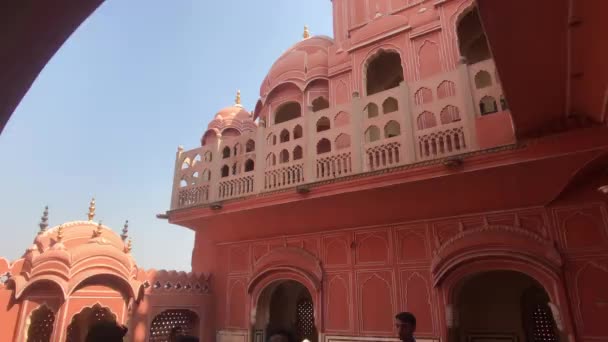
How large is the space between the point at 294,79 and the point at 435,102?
4224mm

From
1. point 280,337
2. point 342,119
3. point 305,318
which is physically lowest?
point 280,337

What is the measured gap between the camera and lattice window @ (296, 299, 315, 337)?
8.93 meters

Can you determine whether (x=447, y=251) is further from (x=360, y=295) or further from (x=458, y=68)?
(x=458, y=68)

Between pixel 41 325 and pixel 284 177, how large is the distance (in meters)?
4.88

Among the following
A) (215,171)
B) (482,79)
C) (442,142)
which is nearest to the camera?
(442,142)

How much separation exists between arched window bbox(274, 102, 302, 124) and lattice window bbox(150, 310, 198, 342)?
495 cm

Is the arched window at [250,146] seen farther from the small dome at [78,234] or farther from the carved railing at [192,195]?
the small dome at [78,234]

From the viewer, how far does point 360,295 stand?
647cm

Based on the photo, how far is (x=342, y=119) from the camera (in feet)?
23.4

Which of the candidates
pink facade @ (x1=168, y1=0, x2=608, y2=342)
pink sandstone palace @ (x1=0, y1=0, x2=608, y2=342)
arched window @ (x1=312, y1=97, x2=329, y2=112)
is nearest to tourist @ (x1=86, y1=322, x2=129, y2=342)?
pink sandstone palace @ (x1=0, y1=0, x2=608, y2=342)

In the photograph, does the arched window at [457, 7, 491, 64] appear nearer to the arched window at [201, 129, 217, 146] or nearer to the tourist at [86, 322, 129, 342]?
the arched window at [201, 129, 217, 146]

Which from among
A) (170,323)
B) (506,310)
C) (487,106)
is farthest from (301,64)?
(506,310)

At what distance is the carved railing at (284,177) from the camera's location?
6.62 m

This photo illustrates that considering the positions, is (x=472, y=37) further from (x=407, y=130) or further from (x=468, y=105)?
(x=407, y=130)
